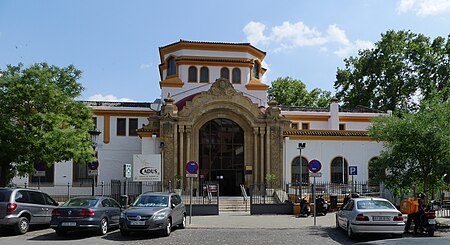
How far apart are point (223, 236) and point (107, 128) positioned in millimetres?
26274

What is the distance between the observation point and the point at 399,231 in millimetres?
15625

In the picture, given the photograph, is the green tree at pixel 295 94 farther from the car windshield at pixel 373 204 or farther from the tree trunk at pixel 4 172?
the car windshield at pixel 373 204

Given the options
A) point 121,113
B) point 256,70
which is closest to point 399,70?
point 256,70

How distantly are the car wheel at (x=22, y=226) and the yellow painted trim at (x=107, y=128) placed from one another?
23654 millimetres

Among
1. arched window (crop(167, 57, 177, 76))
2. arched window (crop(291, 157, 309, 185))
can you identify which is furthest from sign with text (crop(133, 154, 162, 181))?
arched window (crop(167, 57, 177, 76))

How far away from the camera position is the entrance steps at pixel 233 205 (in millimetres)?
29656

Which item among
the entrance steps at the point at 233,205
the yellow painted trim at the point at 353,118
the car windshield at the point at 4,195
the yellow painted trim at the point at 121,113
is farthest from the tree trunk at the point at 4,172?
the yellow painted trim at the point at 353,118

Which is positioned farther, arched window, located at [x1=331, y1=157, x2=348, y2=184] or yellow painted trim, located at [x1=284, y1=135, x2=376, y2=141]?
arched window, located at [x1=331, y1=157, x2=348, y2=184]

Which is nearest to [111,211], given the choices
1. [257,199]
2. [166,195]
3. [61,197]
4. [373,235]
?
[166,195]

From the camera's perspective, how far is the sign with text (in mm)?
25719

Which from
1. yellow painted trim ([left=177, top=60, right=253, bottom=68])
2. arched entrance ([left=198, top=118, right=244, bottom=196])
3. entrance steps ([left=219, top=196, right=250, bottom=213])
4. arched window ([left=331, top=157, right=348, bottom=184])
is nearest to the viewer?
entrance steps ([left=219, top=196, right=250, bottom=213])

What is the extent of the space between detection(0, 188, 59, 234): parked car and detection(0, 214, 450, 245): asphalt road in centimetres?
42

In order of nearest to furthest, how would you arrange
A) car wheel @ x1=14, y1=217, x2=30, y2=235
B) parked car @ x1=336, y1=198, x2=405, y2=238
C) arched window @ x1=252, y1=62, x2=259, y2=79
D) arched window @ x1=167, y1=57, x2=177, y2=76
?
parked car @ x1=336, y1=198, x2=405, y2=238 → car wheel @ x1=14, y1=217, x2=30, y2=235 → arched window @ x1=167, y1=57, x2=177, y2=76 → arched window @ x1=252, y1=62, x2=259, y2=79

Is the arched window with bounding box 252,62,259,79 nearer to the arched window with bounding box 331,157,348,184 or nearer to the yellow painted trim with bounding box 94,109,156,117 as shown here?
the yellow painted trim with bounding box 94,109,156,117
